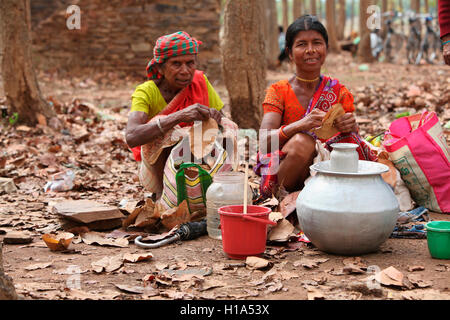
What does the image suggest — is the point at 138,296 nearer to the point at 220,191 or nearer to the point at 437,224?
the point at 220,191

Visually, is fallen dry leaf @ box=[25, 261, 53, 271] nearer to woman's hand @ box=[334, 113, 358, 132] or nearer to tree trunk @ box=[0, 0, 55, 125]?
woman's hand @ box=[334, 113, 358, 132]

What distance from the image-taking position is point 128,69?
37.8 feet

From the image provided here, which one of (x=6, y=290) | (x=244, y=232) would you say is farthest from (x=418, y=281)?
Result: (x=6, y=290)

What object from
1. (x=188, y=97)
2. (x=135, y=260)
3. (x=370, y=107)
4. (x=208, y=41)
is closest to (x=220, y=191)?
(x=135, y=260)

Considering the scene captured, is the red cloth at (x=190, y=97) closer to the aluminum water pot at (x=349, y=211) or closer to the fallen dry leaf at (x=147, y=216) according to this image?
the fallen dry leaf at (x=147, y=216)

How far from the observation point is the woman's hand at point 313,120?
119 inches

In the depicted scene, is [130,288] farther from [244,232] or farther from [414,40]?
[414,40]

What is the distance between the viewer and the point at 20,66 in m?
6.35

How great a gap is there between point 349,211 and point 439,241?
465 millimetres

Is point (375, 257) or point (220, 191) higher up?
point (220, 191)

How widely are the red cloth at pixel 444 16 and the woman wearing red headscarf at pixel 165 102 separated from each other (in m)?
1.44

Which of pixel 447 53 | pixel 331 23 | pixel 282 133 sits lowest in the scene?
pixel 282 133

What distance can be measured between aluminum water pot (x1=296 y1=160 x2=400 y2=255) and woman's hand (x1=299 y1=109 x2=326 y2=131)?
0.49 m
